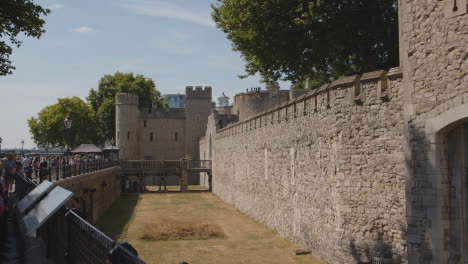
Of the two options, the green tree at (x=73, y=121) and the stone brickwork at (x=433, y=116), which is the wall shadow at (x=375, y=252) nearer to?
the stone brickwork at (x=433, y=116)

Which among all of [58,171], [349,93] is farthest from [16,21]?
[349,93]

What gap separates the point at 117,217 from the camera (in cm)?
2391

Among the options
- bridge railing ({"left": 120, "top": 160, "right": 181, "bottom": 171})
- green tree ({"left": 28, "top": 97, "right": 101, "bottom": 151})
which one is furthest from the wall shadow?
green tree ({"left": 28, "top": 97, "right": 101, "bottom": 151})

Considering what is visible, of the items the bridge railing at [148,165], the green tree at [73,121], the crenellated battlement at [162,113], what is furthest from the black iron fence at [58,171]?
the green tree at [73,121]

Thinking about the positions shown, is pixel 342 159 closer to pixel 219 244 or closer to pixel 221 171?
pixel 219 244

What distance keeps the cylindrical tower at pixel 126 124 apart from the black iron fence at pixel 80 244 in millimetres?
45225

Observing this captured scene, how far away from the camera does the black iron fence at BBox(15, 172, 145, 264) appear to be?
3678 millimetres

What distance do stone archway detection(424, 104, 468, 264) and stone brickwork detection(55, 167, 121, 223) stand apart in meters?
8.85

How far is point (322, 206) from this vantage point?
13781mm

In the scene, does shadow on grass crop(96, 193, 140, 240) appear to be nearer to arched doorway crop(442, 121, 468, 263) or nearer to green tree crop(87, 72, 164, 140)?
arched doorway crop(442, 121, 468, 263)

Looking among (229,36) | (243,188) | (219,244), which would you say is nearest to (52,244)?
(219,244)

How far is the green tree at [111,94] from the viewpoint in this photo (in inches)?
2279

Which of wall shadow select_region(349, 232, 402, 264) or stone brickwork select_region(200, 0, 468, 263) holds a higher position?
stone brickwork select_region(200, 0, 468, 263)

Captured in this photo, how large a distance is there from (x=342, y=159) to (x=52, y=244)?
24.8ft
